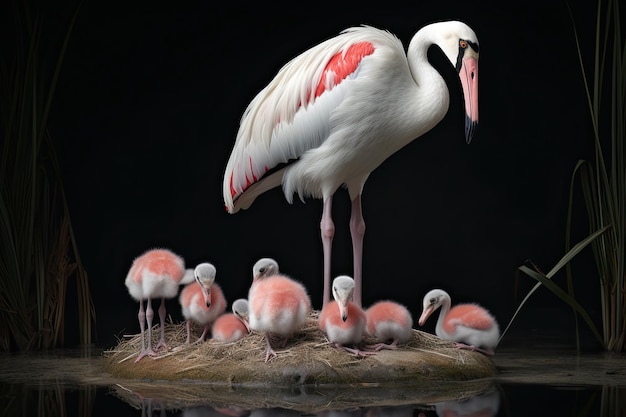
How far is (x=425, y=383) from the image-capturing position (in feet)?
18.2

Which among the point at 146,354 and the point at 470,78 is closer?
the point at 146,354

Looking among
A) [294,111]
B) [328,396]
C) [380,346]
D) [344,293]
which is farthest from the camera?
[294,111]

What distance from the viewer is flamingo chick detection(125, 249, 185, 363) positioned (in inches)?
231

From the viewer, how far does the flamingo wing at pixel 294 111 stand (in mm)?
6188

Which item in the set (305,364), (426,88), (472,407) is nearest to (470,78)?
(426,88)

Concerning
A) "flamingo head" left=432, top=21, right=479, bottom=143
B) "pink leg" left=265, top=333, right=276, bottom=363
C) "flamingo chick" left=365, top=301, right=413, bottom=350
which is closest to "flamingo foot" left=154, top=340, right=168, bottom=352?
"pink leg" left=265, top=333, right=276, bottom=363

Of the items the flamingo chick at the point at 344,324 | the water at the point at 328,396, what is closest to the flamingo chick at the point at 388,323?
the flamingo chick at the point at 344,324

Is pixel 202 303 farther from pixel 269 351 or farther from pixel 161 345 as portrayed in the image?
pixel 269 351

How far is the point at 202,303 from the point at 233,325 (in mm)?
197

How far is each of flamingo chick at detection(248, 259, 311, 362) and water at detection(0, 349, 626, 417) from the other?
0.99 ft

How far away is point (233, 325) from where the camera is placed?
6012mm

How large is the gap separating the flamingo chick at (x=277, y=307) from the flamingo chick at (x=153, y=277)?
0.47 m

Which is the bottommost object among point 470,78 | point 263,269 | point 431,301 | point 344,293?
point 431,301

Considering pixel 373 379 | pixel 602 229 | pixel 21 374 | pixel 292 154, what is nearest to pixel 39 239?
pixel 21 374
